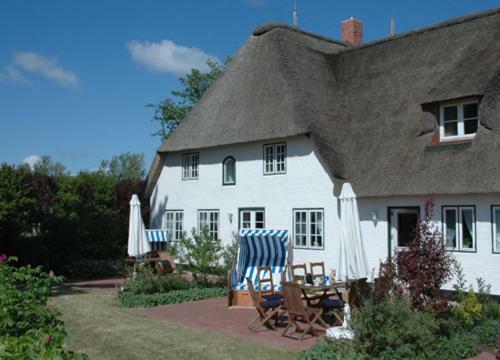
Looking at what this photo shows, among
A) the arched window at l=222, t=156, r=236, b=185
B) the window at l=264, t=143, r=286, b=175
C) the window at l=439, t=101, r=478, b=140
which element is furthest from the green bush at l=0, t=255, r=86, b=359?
the arched window at l=222, t=156, r=236, b=185

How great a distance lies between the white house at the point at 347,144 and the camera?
1291cm

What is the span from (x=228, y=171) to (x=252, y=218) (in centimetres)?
207

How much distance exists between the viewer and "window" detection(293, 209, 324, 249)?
1574 cm

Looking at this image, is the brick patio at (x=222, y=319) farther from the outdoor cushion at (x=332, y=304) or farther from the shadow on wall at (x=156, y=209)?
the shadow on wall at (x=156, y=209)

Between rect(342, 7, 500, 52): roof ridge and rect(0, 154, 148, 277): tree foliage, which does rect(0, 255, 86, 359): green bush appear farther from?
rect(342, 7, 500, 52): roof ridge

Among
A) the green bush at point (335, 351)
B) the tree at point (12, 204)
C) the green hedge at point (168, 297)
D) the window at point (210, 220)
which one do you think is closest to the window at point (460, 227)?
the green hedge at point (168, 297)

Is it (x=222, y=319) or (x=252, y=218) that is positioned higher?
(x=252, y=218)

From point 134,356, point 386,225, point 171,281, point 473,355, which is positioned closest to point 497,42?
point 386,225

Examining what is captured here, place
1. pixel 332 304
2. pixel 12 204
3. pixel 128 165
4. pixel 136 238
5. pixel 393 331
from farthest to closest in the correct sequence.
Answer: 1. pixel 128 165
2. pixel 12 204
3. pixel 136 238
4. pixel 332 304
5. pixel 393 331

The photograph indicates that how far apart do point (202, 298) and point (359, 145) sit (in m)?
6.19

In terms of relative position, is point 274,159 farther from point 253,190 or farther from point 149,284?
point 149,284

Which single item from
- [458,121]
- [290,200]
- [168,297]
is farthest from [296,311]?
[290,200]

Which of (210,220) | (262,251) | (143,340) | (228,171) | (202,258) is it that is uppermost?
(228,171)

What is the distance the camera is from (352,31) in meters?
22.7
